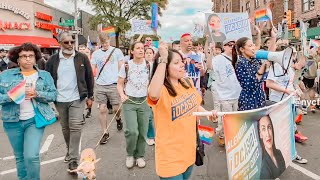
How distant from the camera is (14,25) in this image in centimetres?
2717

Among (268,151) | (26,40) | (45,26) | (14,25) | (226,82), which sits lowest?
(268,151)

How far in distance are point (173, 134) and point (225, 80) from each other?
2789mm

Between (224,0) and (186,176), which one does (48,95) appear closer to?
(186,176)

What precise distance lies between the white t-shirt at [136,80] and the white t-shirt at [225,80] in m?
1.20

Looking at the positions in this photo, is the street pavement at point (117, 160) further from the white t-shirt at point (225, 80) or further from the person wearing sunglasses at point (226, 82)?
the white t-shirt at point (225, 80)

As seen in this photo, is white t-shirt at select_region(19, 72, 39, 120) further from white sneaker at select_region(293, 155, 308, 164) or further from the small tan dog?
white sneaker at select_region(293, 155, 308, 164)

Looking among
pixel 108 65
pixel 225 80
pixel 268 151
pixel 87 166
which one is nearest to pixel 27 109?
pixel 87 166

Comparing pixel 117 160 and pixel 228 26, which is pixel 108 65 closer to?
pixel 117 160

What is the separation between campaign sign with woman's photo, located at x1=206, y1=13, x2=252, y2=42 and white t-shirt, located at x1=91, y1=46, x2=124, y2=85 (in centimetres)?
249

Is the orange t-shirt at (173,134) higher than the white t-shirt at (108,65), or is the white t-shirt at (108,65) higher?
the white t-shirt at (108,65)

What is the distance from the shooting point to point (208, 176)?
4328 millimetres

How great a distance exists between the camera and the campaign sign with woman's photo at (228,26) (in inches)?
306

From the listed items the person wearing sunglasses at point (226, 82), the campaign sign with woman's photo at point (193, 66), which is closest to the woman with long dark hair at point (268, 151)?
the person wearing sunglasses at point (226, 82)

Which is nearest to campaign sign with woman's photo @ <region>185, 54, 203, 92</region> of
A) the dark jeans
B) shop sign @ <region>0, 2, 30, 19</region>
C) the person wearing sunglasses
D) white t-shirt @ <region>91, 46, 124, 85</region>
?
the person wearing sunglasses
